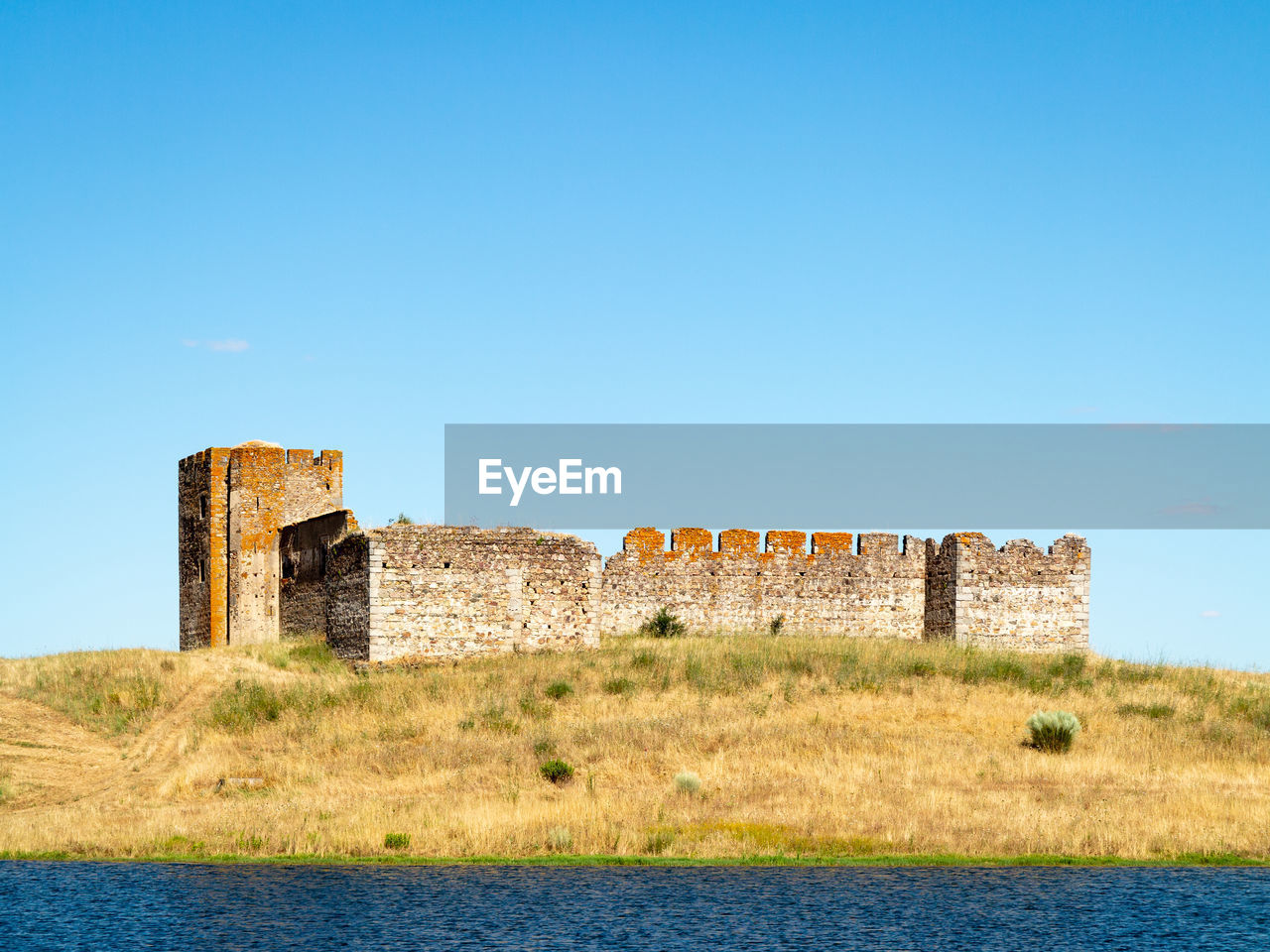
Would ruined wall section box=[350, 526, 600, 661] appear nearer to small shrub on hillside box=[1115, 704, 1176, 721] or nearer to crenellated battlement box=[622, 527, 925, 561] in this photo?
crenellated battlement box=[622, 527, 925, 561]

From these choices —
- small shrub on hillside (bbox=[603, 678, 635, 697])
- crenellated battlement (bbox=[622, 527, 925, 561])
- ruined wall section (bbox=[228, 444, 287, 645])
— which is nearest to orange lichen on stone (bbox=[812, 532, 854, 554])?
crenellated battlement (bbox=[622, 527, 925, 561])

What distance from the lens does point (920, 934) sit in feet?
49.3

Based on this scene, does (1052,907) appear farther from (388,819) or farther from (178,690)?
(178,690)

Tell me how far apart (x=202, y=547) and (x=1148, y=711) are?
2369 cm

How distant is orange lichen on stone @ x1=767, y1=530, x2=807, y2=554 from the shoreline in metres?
16.5

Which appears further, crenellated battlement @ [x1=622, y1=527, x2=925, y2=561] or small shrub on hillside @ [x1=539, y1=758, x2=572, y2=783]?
crenellated battlement @ [x1=622, y1=527, x2=925, y2=561]

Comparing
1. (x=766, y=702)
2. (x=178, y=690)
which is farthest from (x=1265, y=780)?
(x=178, y=690)

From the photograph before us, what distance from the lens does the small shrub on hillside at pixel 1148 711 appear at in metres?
27.7

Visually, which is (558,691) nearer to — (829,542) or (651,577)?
(651,577)

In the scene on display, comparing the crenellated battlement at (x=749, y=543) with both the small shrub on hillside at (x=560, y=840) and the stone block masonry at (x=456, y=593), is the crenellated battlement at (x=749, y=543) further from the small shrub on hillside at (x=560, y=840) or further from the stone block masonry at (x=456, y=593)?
the small shrub on hillside at (x=560, y=840)

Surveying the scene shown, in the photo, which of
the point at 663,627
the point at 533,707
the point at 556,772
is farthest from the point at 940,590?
the point at 556,772

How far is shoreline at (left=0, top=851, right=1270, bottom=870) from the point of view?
742 inches

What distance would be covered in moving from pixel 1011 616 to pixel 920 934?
21.5 m

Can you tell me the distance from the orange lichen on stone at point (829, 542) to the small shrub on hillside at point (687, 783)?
1412cm
